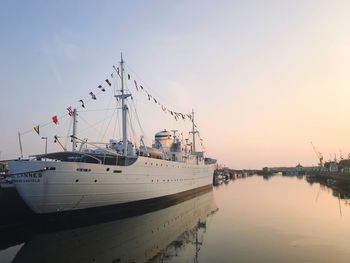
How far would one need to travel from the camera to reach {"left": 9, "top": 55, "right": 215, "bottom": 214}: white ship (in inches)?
1266

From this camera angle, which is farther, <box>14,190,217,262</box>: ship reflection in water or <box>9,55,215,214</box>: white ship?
<box>9,55,215,214</box>: white ship

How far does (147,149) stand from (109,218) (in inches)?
681

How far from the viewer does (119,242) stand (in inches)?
1099

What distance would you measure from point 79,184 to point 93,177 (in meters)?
1.69

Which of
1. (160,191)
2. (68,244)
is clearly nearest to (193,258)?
(68,244)

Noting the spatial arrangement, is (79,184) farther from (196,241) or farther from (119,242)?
(196,241)

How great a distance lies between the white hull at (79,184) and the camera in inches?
1262

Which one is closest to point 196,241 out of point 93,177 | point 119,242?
point 119,242

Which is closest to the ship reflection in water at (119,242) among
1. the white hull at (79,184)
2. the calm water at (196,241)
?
the calm water at (196,241)

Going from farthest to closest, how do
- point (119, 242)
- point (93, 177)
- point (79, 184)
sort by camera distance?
point (93, 177) < point (79, 184) < point (119, 242)

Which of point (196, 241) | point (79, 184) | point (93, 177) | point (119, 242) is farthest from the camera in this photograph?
point (93, 177)

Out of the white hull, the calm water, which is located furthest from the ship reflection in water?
the white hull

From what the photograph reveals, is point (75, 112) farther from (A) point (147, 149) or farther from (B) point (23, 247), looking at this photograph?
(B) point (23, 247)

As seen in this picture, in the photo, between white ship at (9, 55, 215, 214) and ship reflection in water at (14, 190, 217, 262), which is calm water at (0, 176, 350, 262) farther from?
white ship at (9, 55, 215, 214)
